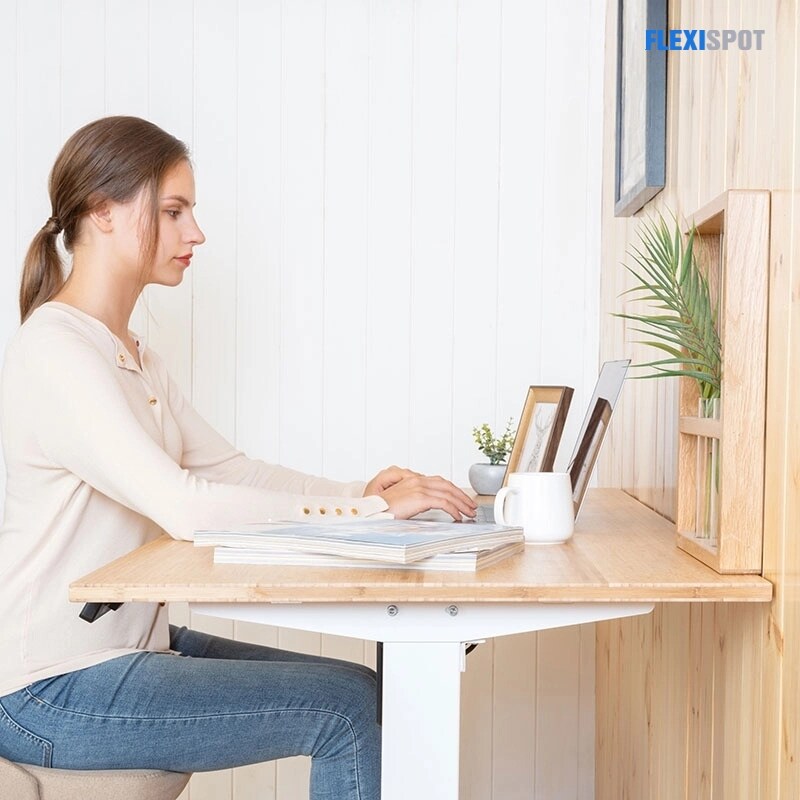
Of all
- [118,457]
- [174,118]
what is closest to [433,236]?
[174,118]

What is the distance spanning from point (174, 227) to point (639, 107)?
0.81 m

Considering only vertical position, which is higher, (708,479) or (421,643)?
(708,479)

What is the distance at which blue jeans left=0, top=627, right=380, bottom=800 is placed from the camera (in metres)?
1.26

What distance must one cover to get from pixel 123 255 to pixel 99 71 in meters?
0.98

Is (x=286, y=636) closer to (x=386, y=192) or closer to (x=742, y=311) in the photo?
(x=386, y=192)

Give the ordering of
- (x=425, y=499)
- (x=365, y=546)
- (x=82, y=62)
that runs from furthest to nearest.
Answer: (x=82, y=62), (x=425, y=499), (x=365, y=546)

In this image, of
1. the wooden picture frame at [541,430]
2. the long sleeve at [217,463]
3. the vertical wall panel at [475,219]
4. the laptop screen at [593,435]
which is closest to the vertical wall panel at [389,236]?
the vertical wall panel at [475,219]

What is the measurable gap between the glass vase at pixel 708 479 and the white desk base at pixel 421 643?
18 cm

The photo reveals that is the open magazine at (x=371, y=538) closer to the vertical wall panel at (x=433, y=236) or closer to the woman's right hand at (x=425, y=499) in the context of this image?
the woman's right hand at (x=425, y=499)

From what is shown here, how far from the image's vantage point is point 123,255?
1577 millimetres

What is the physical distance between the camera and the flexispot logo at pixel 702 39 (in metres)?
1.21

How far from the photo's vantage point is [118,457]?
4.31ft

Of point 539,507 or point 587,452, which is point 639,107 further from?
point 539,507

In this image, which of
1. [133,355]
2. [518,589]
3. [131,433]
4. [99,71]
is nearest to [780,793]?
[518,589]
